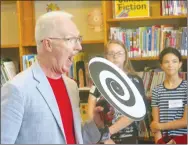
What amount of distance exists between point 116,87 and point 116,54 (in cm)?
21

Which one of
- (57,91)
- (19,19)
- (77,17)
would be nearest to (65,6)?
(77,17)

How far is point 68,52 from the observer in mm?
1403

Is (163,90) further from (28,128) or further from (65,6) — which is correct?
(28,128)

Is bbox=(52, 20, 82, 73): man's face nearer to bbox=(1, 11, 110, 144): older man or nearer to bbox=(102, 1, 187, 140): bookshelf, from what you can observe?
bbox=(1, 11, 110, 144): older man

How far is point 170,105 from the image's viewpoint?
70.3 inches

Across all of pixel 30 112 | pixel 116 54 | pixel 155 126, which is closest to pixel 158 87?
pixel 155 126

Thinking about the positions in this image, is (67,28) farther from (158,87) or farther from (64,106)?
(158,87)

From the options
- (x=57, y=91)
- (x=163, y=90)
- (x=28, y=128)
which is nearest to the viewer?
(x=28, y=128)

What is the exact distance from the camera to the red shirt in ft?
4.46

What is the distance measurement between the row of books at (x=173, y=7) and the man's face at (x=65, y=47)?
0.81 meters

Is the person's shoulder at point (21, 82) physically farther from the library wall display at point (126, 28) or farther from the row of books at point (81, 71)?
the library wall display at point (126, 28)

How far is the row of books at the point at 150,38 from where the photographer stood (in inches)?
75.6

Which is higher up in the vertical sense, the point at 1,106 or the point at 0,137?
the point at 1,106

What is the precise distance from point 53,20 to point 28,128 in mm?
416
